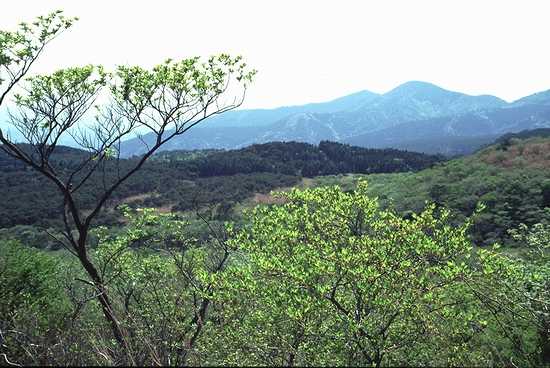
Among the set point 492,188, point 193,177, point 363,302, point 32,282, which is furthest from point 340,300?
point 193,177

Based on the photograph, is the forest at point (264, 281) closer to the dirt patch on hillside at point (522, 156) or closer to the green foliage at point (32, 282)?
the green foliage at point (32, 282)

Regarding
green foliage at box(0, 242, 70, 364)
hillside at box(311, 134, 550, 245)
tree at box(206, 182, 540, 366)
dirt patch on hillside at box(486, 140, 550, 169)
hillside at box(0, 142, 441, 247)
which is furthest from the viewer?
hillside at box(0, 142, 441, 247)

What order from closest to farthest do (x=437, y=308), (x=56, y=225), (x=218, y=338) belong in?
(x=437, y=308) → (x=218, y=338) → (x=56, y=225)

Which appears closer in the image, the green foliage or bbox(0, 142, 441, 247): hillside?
the green foliage

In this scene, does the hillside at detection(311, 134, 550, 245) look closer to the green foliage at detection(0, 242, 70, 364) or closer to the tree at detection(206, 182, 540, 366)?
the green foliage at detection(0, 242, 70, 364)

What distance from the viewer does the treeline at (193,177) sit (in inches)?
4028

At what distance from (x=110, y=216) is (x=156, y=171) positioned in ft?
179

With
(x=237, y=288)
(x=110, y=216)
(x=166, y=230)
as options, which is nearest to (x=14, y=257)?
(x=166, y=230)

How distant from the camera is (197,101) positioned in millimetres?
17094

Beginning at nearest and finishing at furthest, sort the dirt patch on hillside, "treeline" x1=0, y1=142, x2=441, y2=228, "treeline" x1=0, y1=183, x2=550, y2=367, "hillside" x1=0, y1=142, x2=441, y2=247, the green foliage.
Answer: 1. "treeline" x1=0, y1=183, x2=550, y2=367
2. the green foliage
3. the dirt patch on hillside
4. "hillside" x1=0, y1=142, x2=441, y2=247
5. "treeline" x1=0, y1=142, x2=441, y2=228

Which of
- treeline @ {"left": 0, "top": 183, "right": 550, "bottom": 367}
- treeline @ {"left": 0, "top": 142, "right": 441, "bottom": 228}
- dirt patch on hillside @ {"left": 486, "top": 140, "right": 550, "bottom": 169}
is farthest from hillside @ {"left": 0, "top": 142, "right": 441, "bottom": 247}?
treeline @ {"left": 0, "top": 183, "right": 550, "bottom": 367}

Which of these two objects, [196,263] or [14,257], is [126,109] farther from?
[14,257]

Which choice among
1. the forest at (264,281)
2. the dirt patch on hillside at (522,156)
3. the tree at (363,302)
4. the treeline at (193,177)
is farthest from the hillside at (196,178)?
the tree at (363,302)

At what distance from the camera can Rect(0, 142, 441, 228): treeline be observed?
336 ft
